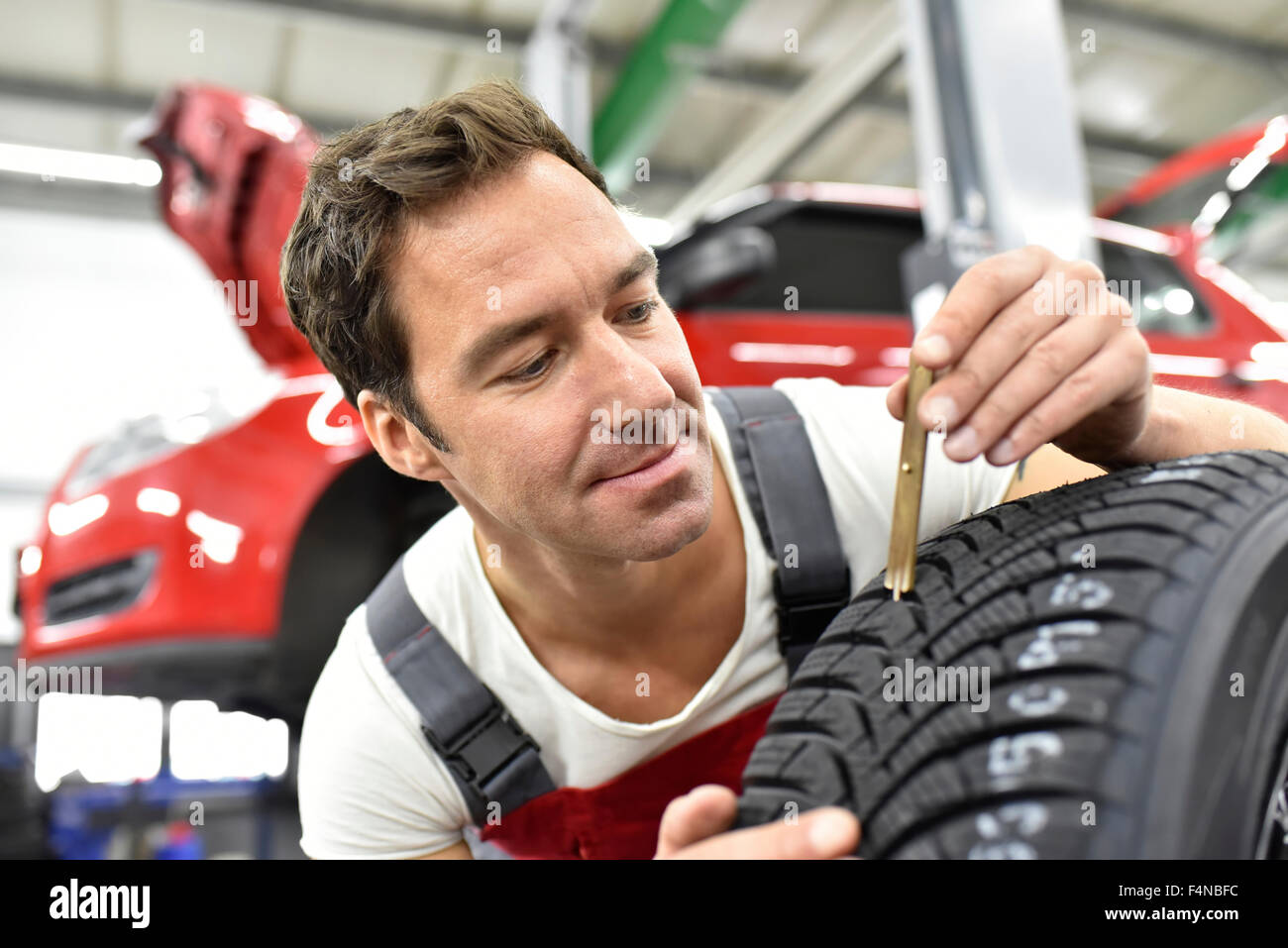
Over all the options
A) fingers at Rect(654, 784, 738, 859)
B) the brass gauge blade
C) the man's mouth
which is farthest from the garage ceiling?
fingers at Rect(654, 784, 738, 859)

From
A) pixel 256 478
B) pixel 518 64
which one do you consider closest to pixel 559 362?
pixel 256 478

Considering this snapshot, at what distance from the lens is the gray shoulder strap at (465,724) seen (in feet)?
2.64

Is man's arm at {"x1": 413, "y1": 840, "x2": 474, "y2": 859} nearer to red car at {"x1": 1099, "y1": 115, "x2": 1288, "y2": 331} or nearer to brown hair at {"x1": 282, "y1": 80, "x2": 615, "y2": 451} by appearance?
brown hair at {"x1": 282, "y1": 80, "x2": 615, "y2": 451}

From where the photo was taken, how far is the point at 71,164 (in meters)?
5.43

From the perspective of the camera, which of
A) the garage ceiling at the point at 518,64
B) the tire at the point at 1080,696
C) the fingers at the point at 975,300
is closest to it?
the tire at the point at 1080,696

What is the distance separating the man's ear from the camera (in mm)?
875

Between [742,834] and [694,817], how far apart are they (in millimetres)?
38

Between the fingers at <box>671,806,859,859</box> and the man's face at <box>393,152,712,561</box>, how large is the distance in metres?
0.30

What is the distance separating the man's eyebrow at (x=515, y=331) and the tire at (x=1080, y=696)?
31 cm

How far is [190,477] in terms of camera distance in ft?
4.82

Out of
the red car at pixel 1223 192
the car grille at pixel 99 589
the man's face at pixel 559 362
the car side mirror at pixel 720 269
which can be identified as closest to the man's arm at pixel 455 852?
the man's face at pixel 559 362

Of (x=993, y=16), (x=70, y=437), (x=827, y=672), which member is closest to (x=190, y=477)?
(x=827, y=672)

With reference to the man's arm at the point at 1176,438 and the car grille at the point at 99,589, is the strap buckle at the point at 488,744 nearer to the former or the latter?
the man's arm at the point at 1176,438
